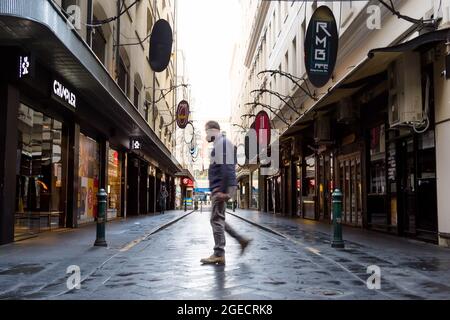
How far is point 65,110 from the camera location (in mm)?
14422

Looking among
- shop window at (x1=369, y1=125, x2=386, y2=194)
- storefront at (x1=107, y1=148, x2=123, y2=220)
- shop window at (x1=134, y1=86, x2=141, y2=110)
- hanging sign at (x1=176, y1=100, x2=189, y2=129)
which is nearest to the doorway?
shop window at (x1=369, y1=125, x2=386, y2=194)

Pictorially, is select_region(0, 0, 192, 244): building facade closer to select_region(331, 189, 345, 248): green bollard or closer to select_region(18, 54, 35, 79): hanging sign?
select_region(18, 54, 35, 79): hanging sign

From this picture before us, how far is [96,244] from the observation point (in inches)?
396

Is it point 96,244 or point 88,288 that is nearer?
point 88,288

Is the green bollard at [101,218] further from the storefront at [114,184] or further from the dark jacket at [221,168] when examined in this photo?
the storefront at [114,184]

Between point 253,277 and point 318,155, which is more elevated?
point 318,155

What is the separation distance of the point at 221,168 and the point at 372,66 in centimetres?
546

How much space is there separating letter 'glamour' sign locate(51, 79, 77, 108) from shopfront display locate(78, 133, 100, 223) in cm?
386

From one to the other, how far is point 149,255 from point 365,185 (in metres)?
8.70

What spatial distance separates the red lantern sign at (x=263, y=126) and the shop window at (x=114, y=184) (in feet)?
23.1

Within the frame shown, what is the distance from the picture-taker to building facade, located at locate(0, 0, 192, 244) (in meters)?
Result: 9.93
